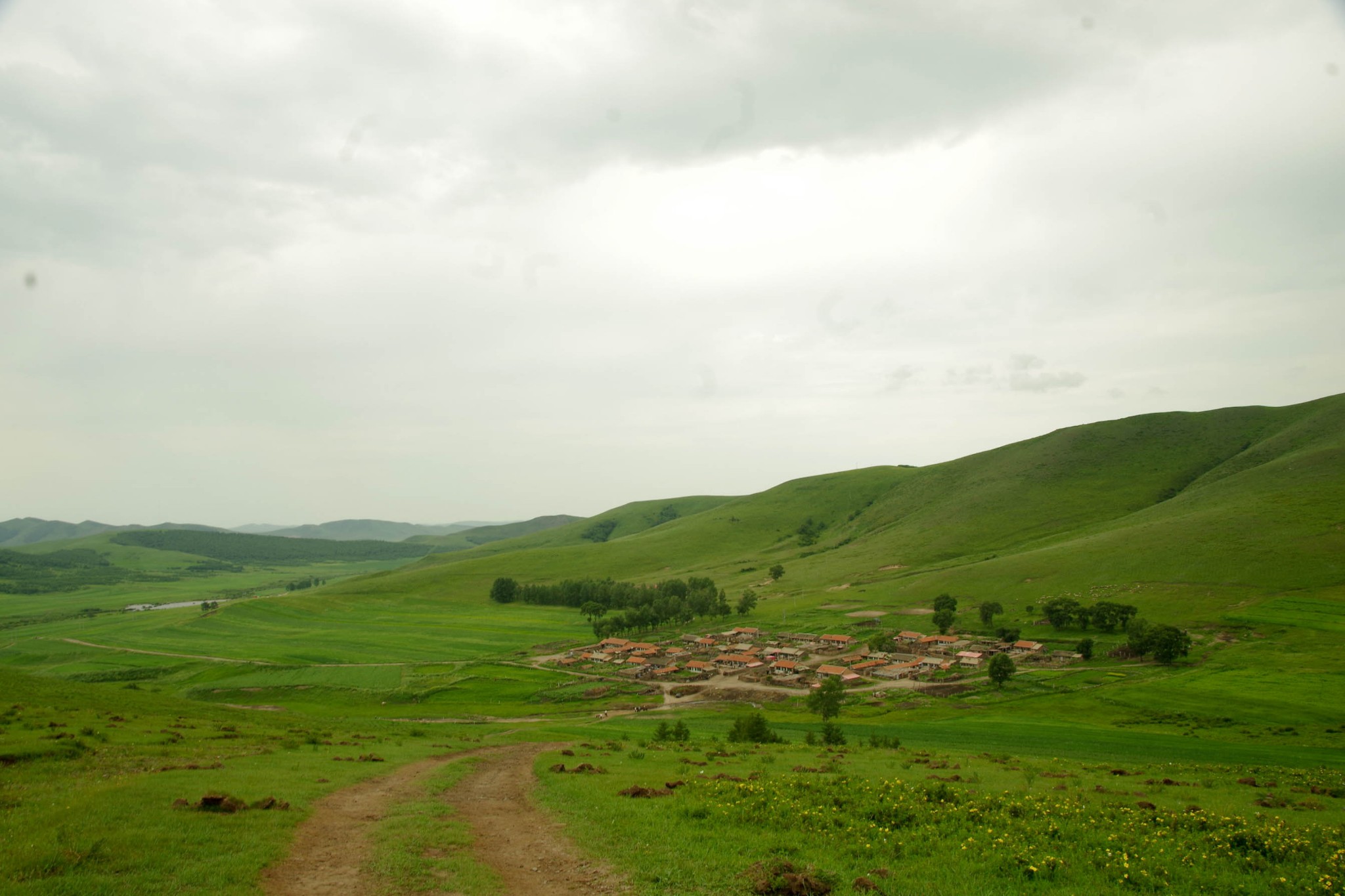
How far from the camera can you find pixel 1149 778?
30.2 metres

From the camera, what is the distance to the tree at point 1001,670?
262ft

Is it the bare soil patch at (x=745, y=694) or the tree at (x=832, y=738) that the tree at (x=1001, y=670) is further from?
the tree at (x=832, y=738)

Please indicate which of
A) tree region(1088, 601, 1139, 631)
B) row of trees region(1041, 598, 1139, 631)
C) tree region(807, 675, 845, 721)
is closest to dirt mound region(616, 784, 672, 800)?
tree region(807, 675, 845, 721)

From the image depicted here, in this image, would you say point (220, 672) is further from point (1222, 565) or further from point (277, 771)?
point (1222, 565)

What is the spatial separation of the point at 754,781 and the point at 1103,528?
177 meters

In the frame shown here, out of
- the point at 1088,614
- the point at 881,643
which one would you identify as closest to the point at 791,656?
the point at 881,643

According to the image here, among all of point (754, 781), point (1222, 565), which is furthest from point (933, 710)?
point (1222, 565)

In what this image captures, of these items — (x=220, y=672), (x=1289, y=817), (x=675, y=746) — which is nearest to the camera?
(x=1289, y=817)

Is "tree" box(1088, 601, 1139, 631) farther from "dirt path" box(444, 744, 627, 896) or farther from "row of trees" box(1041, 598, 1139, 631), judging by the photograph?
"dirt path" box(444, 744, 627, 896)

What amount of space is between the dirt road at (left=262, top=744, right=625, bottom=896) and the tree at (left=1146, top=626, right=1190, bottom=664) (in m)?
90.8

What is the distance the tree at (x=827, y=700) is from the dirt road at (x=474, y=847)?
46.8 meters

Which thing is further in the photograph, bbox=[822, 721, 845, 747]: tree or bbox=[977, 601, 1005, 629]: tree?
bbox=[977, 601, 1005, 629]: tree

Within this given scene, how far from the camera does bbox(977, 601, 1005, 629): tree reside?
383 ft

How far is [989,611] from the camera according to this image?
117750mm
